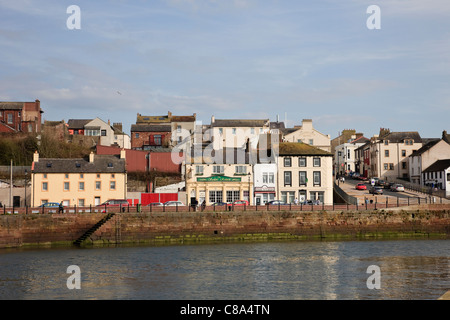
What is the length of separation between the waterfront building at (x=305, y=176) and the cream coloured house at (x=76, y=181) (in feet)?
66.0

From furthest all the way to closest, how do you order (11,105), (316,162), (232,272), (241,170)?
1. (11,105)
2. (316,162)
3. (241,170)
4. (232,272)

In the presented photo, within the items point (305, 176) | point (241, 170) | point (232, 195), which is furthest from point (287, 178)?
point (232, 195)

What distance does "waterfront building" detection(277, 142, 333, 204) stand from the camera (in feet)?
215

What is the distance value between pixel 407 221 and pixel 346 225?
6.86 metres

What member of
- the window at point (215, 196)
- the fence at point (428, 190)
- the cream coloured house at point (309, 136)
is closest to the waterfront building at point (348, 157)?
the cream coloured house at point (309, 136)

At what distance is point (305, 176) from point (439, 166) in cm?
2463

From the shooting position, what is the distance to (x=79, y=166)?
60.0 m

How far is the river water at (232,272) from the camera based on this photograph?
2817 centimetres

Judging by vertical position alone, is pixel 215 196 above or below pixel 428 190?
below

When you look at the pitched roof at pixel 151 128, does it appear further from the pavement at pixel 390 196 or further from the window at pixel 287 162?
the pavement at pixel 390 196

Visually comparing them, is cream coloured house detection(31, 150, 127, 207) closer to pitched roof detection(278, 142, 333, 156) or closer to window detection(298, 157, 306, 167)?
pitched roof detection(278, 142, 333, 156)

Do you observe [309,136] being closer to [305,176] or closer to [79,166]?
[305,176]

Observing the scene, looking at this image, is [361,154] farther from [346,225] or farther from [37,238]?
[37,238]
